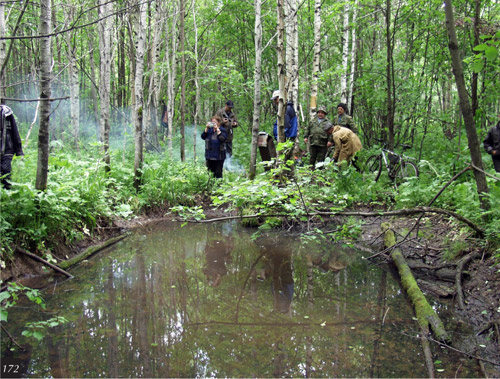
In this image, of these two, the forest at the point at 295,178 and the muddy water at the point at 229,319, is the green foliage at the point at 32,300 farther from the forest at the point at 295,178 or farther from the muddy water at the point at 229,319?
the muddy water at the point at 229,319

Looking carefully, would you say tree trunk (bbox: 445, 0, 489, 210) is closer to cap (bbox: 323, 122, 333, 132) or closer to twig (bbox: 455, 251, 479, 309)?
twig (bbox: 455, 251, 479, 309)

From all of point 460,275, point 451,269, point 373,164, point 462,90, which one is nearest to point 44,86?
point 462,90

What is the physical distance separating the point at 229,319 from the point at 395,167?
6.84 meters

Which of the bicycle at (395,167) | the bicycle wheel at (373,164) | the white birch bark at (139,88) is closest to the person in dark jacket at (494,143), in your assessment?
the bicycle at (395,167)

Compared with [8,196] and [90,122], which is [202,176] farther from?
[90,122]

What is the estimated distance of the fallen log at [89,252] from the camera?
6.04 m

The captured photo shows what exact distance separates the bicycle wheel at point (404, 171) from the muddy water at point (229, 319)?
333cm

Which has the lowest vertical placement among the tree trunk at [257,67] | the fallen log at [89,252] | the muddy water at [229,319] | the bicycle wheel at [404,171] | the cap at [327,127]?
the muddy water at [229,319]

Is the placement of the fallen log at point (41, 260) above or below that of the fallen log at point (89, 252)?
above

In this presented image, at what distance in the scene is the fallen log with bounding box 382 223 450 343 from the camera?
4144 mm

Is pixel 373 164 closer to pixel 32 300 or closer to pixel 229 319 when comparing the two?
pixel 229 319

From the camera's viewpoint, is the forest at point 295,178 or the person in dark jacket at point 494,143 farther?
the person in dark jacket at point 494,143

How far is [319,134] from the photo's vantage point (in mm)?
10641

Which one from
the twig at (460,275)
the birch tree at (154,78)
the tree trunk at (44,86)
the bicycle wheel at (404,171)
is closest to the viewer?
the twig at (460,275)
